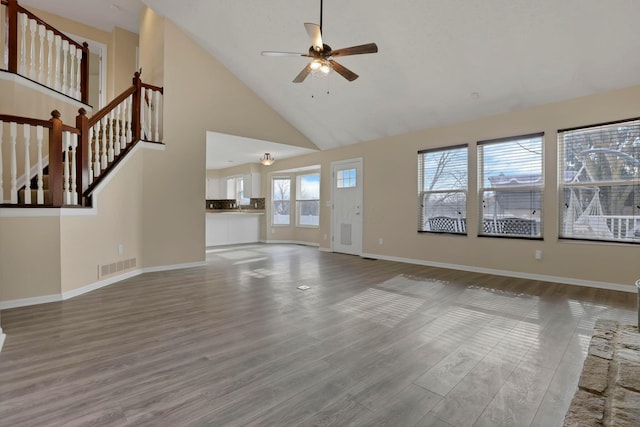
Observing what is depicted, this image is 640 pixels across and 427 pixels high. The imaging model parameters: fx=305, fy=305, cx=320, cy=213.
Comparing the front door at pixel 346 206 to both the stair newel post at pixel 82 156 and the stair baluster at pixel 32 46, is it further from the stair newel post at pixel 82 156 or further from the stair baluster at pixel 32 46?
the stair baluster at pixel 32 46

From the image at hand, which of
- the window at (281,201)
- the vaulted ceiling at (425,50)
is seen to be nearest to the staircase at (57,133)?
the vaulted ceiling at (425,50)

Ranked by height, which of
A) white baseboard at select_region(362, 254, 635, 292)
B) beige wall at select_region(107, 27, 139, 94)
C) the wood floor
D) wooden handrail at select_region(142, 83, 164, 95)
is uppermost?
beige wall at select_region(107, 27, 139, 94)

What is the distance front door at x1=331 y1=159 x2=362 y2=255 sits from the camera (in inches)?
271

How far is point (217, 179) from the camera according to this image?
10906 mm

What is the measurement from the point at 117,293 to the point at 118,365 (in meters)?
2.06

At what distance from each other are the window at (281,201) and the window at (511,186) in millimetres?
5601

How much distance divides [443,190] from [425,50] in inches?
95.7

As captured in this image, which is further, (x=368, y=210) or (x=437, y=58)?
(x=368, y=210)

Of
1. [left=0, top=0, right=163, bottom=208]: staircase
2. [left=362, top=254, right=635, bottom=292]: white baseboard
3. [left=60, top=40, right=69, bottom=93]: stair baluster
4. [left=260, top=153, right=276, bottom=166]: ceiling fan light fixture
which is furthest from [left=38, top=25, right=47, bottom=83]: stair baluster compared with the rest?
[left=362, top=254, right=635, bottom=292]: white baseboard

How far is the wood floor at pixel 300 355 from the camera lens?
5.08ft

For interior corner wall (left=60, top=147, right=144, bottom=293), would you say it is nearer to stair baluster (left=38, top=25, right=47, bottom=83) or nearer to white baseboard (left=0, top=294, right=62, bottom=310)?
white baseboard (left=0, top=294, right=62, bottom=310)

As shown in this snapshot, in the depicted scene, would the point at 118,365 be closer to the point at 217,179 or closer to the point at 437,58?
the point at 437,58

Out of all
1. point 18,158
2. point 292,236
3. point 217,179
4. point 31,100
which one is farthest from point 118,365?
point 217,179

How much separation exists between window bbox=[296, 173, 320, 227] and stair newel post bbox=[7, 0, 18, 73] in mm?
6176
